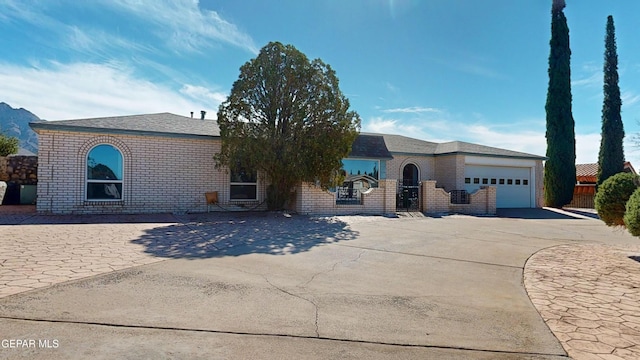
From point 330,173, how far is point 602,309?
1042cm

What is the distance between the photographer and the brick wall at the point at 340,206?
1502cm

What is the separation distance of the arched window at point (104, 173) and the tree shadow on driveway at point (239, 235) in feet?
11.0

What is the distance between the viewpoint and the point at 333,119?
46.0 feet

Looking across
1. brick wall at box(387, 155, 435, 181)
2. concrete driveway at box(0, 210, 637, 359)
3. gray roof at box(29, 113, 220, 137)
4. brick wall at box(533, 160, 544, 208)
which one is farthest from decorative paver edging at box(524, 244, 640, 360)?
brick wall at box(533, 160, 544, 208)

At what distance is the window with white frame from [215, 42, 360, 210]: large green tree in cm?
156

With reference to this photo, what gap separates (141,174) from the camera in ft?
45.5

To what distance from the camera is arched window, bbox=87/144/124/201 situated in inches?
524

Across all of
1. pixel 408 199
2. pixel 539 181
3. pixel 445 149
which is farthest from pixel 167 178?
pixel 539 181

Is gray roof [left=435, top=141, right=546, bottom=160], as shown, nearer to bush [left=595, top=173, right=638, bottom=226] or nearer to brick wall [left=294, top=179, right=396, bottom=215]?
brick wall [left=294, top=179, right=396, bottom=215]

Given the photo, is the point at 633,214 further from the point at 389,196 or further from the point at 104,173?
the point at 104,173

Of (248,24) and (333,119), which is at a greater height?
(248,24)

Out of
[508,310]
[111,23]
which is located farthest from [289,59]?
[508,310]

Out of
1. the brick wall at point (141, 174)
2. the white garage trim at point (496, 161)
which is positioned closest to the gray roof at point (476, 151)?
the white garage trim at point (496, 161)

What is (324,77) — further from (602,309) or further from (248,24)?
(602,309)
